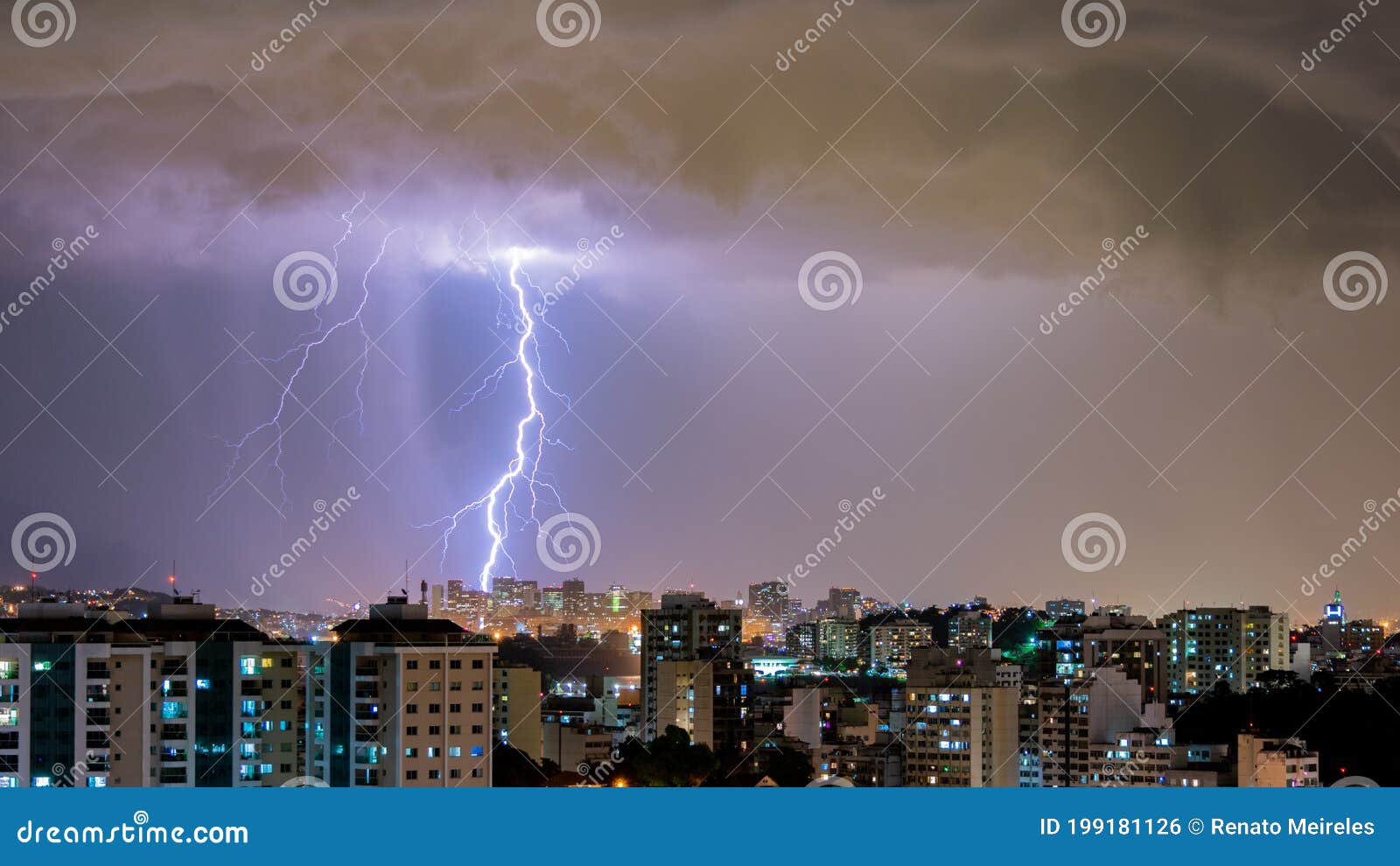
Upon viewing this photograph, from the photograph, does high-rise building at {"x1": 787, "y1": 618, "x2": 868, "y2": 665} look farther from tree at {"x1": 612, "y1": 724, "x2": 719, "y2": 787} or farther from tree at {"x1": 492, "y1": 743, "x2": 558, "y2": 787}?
tree at {"x1": 612, "y1": 724, "x2": 719, "y2": 787}

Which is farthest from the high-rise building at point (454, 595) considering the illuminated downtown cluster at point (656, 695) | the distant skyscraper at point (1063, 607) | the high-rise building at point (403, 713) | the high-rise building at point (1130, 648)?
the distant skyscraper at point (1063, 607)

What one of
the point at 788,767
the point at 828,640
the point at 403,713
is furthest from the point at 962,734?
the point at 828,640

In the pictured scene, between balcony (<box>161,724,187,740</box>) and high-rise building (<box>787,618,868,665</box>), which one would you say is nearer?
balcony (<box>161,724,187,740</box>)
